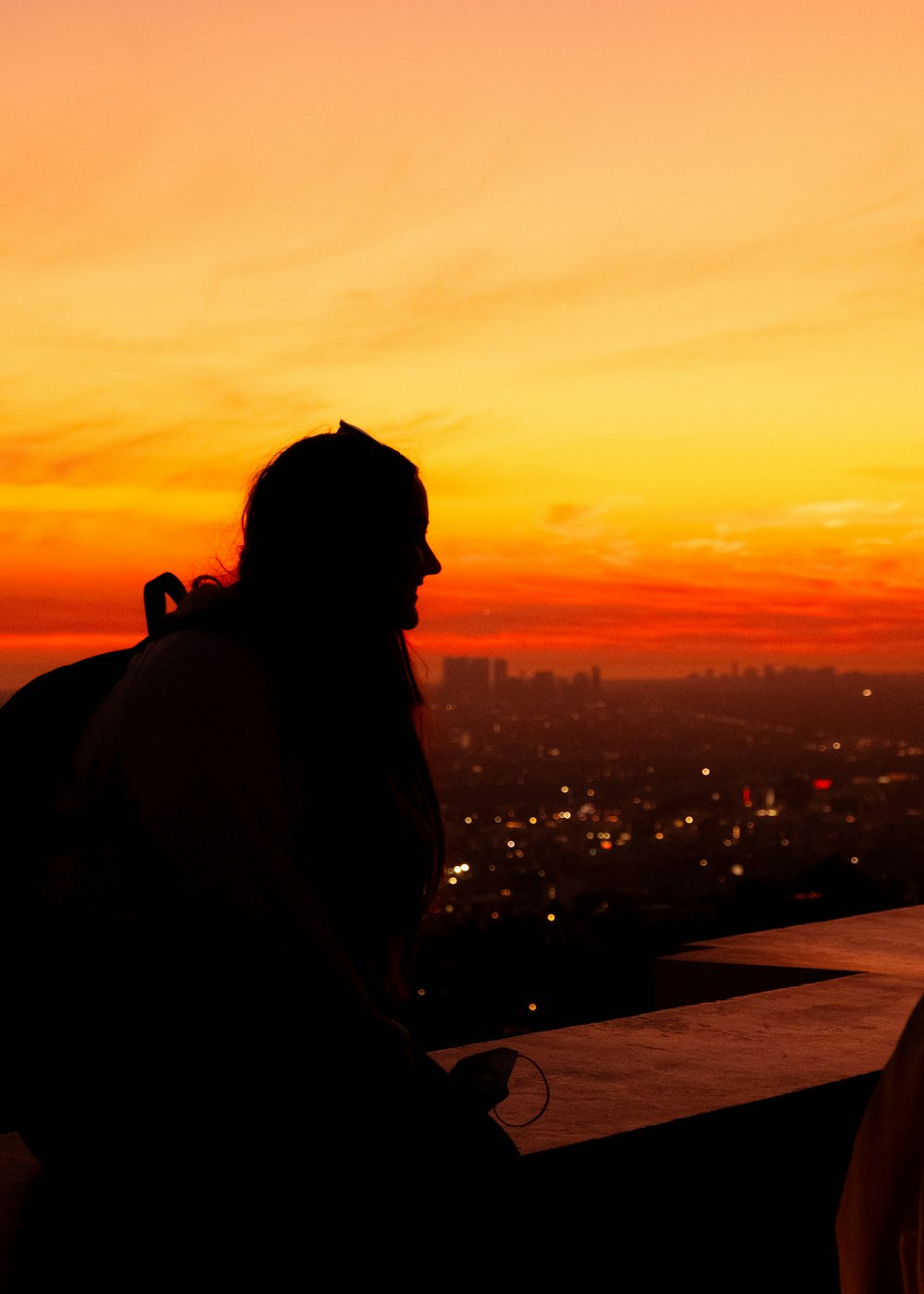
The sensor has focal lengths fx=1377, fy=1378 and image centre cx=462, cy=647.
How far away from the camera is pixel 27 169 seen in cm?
977

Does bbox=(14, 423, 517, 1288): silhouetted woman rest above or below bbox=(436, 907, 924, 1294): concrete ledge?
above

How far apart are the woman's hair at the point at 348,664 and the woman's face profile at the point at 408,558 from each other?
0.05ft

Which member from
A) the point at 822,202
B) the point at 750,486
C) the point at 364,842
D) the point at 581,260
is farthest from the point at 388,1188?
the point at 750,486

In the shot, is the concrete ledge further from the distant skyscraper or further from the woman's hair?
the distant skyscraper

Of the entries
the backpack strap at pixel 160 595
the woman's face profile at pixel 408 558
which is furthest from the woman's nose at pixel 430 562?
the backpack strap at pixel 160 595

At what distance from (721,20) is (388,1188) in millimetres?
7660

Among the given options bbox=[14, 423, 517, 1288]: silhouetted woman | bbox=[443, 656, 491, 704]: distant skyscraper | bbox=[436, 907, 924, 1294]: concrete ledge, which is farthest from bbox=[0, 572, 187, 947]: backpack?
bbox=[443, 656, 491, 704]: distant skyscraper

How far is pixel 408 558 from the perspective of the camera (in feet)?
6.08

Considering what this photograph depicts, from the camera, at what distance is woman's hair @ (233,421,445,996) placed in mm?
1665

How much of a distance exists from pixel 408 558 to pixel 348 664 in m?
0.19

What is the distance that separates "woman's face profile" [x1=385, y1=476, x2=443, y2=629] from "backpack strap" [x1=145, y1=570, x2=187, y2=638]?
0.28m

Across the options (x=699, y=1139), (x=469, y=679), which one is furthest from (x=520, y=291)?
(x=699, y=1139)

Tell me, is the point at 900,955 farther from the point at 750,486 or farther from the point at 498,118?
the point at 750,486

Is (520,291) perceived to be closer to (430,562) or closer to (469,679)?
(469,679)
